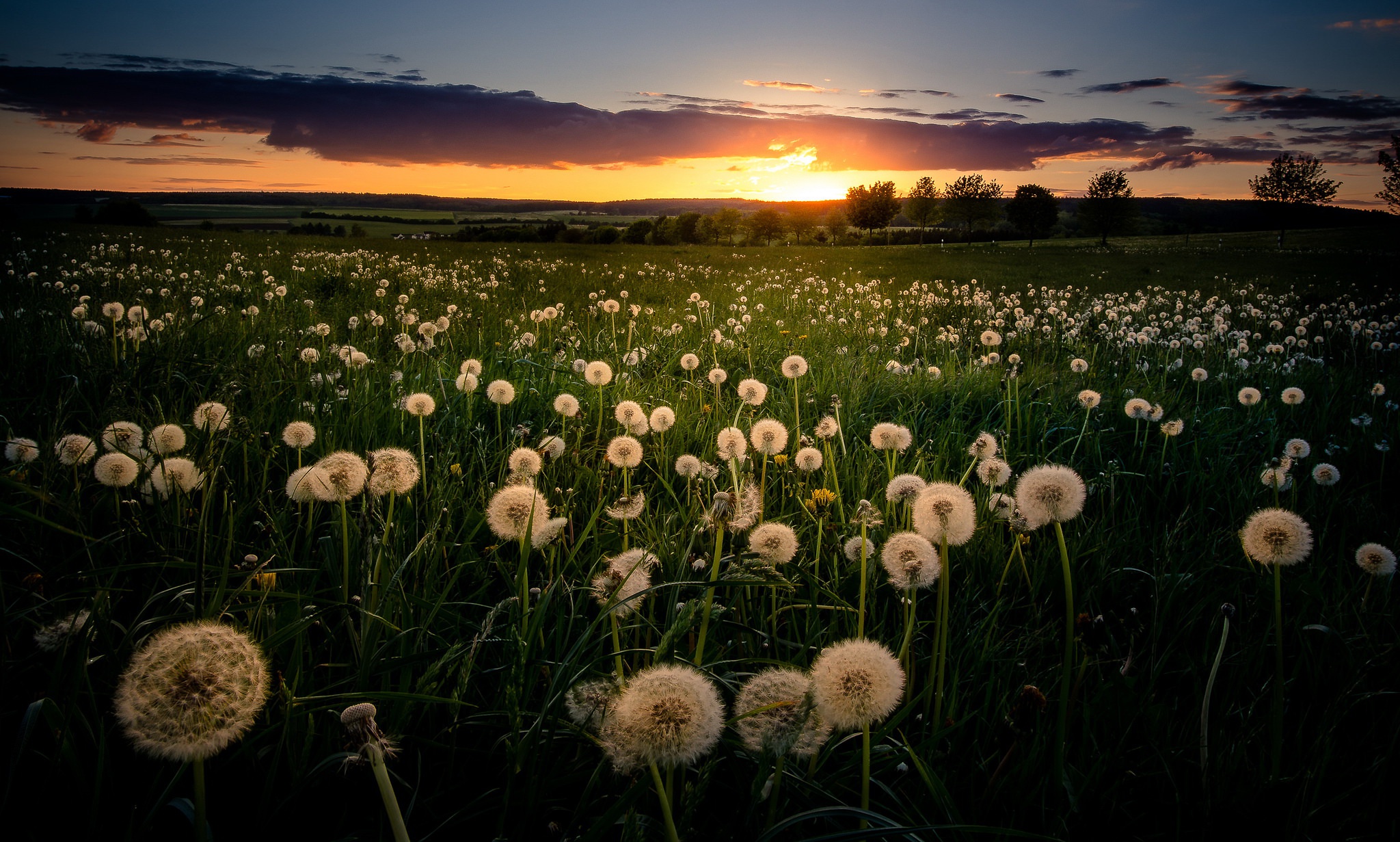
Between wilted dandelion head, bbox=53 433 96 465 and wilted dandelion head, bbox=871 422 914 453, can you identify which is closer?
wilted dandelion head, bbox=53 433 96 465

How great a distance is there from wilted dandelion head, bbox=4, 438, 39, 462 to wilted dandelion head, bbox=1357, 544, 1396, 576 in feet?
13.9

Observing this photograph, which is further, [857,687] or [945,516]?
[945,516]

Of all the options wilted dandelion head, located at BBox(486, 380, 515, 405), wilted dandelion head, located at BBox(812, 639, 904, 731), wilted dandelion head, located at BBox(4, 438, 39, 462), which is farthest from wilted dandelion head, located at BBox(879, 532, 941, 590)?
wilted dandelion head, located at BBox(4, 438, 39, 462)

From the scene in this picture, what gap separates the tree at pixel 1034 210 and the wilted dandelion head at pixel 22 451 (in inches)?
4195

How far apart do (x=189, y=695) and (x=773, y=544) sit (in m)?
1.20

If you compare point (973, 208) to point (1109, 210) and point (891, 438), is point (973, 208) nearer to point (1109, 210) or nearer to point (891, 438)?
point (1109, 210)

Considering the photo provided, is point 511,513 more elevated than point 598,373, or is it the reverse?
point 598,373

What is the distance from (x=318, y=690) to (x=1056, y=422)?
14.5 feet

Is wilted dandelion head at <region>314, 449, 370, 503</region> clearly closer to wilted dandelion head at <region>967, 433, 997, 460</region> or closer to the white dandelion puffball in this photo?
the white dandelion puffball

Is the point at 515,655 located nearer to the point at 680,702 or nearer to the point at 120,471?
the point at 680,702

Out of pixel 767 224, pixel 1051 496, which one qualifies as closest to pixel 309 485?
pixel 1051 496

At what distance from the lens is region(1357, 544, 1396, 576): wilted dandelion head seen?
1.87m

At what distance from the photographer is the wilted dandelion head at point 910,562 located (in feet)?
4.84

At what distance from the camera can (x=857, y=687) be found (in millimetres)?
1102
